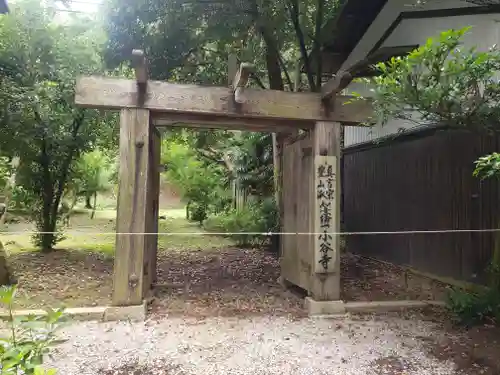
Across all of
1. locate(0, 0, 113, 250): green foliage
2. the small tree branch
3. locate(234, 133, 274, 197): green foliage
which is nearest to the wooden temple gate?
the small tree branch

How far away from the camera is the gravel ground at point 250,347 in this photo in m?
3.26

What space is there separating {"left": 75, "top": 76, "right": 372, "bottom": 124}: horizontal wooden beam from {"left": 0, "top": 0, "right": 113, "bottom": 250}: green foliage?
2620 millimetres

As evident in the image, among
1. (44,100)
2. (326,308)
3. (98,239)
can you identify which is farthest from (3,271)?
(98,239)

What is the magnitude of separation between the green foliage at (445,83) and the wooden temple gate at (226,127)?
1.35 meters

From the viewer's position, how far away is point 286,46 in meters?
7.66

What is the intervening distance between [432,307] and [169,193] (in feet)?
64.4

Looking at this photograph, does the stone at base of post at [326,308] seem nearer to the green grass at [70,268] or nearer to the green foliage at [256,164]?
the green grass at [70,268]

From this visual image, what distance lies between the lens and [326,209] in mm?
4820

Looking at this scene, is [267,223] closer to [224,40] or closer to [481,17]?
[224,40]

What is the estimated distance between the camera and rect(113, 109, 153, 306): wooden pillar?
14.6ft

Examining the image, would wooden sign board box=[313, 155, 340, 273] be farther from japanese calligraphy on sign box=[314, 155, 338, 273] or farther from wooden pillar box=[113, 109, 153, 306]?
wooden pillar box=[113, 109, 153, 306]

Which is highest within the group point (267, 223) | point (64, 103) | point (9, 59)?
point (9, 59)

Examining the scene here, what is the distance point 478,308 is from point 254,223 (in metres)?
6.20

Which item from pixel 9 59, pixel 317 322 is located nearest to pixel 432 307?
pixel 317 322
